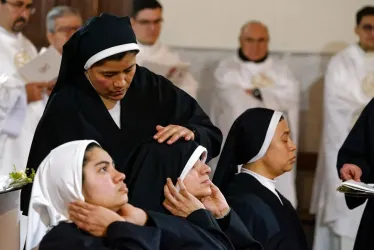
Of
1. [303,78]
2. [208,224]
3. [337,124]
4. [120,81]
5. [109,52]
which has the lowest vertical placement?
[337,124]

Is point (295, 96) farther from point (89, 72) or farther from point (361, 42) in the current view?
point (89, 72)

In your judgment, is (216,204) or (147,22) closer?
(216,204)

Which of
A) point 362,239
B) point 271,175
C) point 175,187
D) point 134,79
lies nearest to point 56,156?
point 175,187

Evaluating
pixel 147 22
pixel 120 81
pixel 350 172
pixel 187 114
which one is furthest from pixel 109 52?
pixel 147 22

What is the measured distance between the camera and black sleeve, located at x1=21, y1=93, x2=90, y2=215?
376 cm

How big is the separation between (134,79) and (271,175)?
96cm

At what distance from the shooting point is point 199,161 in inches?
139

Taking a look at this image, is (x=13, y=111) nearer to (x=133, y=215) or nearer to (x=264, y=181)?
(x=264, y=181)

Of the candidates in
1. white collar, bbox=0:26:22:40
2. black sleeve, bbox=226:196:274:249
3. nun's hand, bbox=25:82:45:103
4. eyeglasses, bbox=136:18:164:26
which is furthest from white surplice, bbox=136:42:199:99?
black sleeve, bbox=226:196:274:249

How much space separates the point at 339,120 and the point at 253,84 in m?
0.91

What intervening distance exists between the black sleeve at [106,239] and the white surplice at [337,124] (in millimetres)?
5012

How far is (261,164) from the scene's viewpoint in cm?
446

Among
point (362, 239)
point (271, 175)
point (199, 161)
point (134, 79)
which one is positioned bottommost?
point (362, 239)

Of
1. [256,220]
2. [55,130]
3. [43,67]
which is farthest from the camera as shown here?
[43,67]
